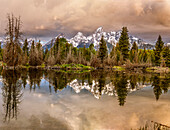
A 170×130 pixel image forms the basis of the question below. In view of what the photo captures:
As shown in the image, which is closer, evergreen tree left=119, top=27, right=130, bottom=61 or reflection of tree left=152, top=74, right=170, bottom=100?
reflection of tree left=152, top=74, right=170, bottom=100

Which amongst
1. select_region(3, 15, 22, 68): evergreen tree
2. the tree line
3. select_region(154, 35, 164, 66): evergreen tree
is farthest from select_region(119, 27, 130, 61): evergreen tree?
select_region(3, 15, 22, 68): evergreen tree

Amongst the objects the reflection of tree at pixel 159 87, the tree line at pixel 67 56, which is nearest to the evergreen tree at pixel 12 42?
the tree line at pixel 67 56

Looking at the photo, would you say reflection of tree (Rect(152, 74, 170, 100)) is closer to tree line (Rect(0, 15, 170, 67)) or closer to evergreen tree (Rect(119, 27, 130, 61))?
tree line (Rect(0, 15, 170, 67))

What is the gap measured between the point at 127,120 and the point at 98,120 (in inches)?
42.7

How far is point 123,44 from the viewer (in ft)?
192

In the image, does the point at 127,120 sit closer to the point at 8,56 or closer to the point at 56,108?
the point at 56,108

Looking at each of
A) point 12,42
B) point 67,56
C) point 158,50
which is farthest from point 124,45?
point 12,42

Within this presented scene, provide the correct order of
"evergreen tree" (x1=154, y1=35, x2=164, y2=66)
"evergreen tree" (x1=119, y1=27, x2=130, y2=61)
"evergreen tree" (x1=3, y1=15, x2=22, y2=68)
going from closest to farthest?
"evergreen tree" (x1=3, y1=15, x2=22, y2=68)
"evergreen tree" (x1=154, y1=35, x2=164, y2=66)
"evergreen tree" (x1=119, y1=27, x2=130, y2=61)

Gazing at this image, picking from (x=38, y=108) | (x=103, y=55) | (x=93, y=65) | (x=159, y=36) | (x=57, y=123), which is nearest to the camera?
(x=57, y=123)

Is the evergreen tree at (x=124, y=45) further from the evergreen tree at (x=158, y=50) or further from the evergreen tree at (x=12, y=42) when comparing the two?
the evergreen tree at (x=12, y=42)

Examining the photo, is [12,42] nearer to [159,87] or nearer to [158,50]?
[159,87]

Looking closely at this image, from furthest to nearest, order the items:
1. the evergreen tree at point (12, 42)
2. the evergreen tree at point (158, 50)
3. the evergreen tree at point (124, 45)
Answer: the evergreen tree at point (124, 45), the evergreen tree at point (158, 50), the evergreen tree at point (12, 42)

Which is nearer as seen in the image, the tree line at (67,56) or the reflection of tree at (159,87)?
the reflection of tree at (159,87)

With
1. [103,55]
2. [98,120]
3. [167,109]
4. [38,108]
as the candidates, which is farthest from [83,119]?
[103,55]
